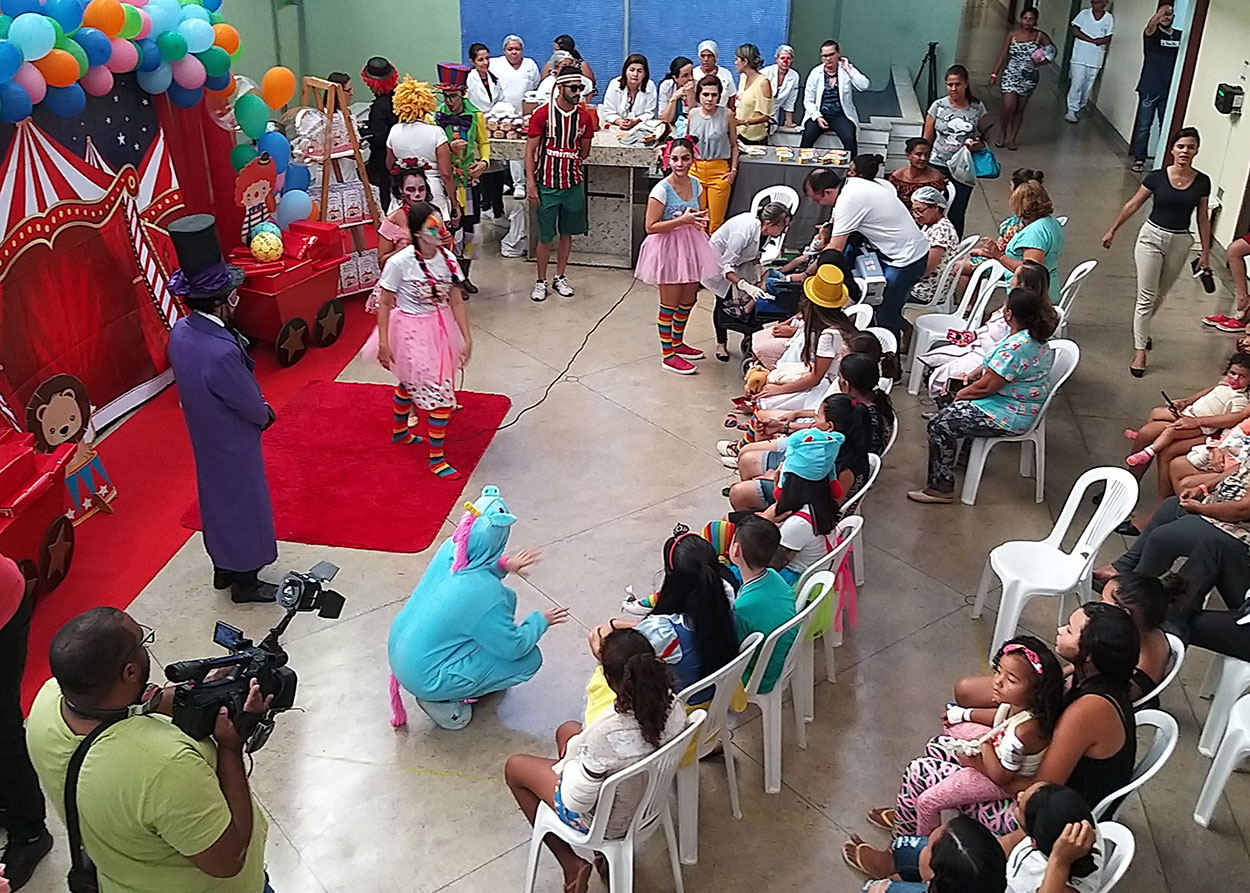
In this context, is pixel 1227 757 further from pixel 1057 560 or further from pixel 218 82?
pixel 218 82

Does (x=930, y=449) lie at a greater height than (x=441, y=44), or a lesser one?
lesser

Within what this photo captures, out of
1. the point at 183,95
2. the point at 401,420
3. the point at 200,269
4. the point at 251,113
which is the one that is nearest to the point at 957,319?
A: the point at 401,420

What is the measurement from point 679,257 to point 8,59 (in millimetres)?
3672

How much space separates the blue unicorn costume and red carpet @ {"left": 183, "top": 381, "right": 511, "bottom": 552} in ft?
4.47

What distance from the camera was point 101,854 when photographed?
264 cm

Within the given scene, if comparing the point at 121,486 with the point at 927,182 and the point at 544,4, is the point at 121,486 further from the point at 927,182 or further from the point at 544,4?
the point at 544,4

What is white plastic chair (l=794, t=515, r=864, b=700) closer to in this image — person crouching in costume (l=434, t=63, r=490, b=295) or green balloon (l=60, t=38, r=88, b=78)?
person crouching in costume (l=434, t=63, r=490, b=295)

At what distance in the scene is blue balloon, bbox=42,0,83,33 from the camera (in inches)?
218

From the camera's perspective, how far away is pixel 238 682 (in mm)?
2676

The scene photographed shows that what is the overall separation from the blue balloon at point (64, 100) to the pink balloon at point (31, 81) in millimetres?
180

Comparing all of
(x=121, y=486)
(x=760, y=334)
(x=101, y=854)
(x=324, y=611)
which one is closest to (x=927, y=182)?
(x=760, y=334)

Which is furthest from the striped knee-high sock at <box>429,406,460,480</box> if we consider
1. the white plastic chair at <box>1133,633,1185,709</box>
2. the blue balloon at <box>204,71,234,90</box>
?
the white plastic chair at <box>1133,633,1185,709</box>

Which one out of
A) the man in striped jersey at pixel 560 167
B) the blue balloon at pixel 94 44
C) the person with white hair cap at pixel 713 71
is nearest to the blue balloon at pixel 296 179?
the man in striped jersey at pixel 560 167

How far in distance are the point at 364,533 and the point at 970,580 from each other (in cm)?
294
